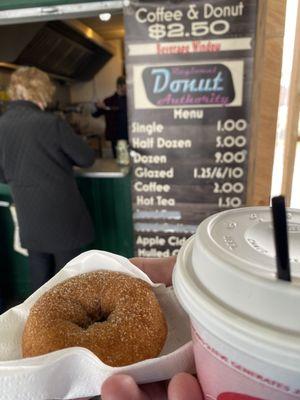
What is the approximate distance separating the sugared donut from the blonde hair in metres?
1.73

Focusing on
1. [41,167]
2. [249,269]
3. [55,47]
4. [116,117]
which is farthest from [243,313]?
[55,47]

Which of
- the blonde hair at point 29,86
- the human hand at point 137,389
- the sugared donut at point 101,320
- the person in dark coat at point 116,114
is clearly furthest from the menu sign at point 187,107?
the person in dark coat at point 116,114

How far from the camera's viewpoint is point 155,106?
2.15m

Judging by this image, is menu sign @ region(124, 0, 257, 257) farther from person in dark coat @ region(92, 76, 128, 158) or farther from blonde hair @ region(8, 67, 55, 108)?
person in dark coat @ region(92, 76, 128, 158)

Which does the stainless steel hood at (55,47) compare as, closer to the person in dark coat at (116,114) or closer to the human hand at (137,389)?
the person in dark coat at (116,114)

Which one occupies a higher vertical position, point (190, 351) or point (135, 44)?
point (135, 44)

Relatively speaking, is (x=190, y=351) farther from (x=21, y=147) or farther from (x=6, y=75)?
(x=6, y=75)

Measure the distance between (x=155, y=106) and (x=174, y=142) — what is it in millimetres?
266

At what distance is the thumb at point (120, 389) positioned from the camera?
570mm

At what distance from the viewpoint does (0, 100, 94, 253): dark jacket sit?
2.12 metres

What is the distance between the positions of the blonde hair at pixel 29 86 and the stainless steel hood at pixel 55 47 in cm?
218

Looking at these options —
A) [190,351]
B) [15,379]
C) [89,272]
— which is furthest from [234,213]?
[15,379]

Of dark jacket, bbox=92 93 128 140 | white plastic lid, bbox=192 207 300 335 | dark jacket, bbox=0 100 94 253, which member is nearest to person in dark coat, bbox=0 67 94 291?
dark jacket, bbox=0 100 94 253

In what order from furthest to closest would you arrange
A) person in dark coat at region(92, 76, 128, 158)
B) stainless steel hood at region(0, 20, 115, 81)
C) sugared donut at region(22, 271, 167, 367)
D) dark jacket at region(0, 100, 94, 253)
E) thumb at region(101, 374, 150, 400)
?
1. person in dark coat at region(92, 76, 128, 158)
2. stainless steel hood at region(0, 20, 115, 81)
3. dark jacket at region(0, 100, 94, 253)
4. sugared donut at region(22, 271, 167, 367)
5. thumb at region(101, 374, 150, 400)
